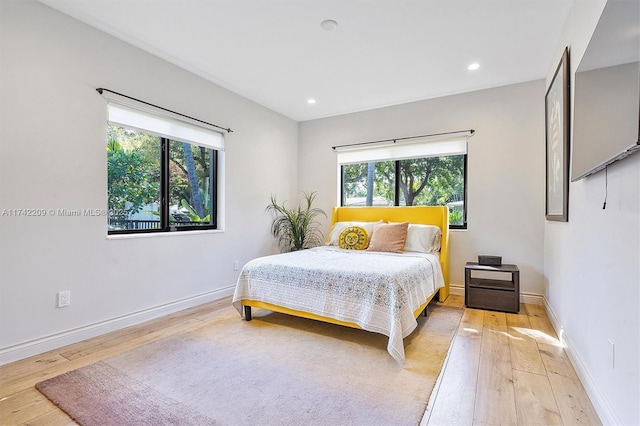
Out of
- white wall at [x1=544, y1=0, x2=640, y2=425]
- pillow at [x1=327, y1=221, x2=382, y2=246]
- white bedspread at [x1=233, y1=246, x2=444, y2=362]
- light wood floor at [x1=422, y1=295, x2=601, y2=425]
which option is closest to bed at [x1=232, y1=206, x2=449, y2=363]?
white bedspread at [x1=233, y1=246, x2=444, y2=362]

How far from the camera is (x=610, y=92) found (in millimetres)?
1323

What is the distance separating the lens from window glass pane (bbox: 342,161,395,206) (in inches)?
177

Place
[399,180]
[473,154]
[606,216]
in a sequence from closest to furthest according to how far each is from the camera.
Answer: [606,216]
[473,154]
[399,180]

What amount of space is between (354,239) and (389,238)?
432 mm

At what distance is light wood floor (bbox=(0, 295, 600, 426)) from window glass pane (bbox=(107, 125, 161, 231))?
0.99m

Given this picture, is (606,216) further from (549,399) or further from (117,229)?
(117,229)

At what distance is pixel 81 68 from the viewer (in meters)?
2.49

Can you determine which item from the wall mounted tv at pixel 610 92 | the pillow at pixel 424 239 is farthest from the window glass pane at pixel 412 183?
the wall mounted tv at pixel 610 92

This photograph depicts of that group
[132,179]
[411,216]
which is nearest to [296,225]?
[411,216]

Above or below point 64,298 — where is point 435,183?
above

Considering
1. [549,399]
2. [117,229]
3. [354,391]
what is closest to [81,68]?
[117,229]

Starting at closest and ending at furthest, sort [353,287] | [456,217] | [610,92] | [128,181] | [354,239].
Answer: [610,92] < [353,287] < [128,181] < [354,239] < [456,217]

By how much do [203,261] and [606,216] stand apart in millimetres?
3433

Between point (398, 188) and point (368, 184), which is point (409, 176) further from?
point (368, 184)
